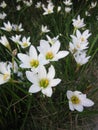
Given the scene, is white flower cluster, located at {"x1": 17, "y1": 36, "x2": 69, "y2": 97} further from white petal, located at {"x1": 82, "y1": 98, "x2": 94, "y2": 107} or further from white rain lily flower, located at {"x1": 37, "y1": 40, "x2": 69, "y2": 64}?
white petal, located at {"x1": 82, "y1": 98, "x2": 94, "y2": 107}

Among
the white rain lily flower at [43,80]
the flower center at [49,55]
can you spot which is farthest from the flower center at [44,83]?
the flower center at [49,55]

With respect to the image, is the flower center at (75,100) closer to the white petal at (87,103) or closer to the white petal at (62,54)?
the white petal at (87,103)

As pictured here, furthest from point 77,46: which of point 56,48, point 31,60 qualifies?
point 31,60

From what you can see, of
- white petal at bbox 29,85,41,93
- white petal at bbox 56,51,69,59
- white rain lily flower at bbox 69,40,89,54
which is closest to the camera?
white petal at bbox 29,85,41,93

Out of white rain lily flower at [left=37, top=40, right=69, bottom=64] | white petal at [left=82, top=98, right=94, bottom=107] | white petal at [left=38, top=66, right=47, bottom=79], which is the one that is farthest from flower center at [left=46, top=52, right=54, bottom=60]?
white petal at [left=82, top=98, right=94, bottom=107]

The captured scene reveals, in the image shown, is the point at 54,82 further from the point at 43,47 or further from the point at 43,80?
the point at 43,47

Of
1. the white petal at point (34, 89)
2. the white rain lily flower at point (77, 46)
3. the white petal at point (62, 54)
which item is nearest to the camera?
the white petal at point (34, 89)

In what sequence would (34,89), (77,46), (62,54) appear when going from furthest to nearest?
(77,46) < (62,54) < (34,89)

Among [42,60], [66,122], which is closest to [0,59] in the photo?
[66,122]
